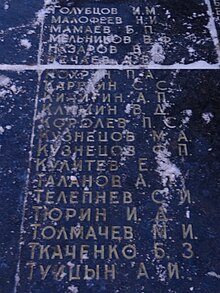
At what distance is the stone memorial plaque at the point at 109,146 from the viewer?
252 cm

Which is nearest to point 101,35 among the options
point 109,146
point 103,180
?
point 109,146

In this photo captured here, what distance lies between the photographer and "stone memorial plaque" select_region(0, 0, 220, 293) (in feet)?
8.27

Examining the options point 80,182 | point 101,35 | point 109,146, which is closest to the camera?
point 80,182

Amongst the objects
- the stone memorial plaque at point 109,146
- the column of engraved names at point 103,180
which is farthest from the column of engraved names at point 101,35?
the column of engraved names at point 103,180

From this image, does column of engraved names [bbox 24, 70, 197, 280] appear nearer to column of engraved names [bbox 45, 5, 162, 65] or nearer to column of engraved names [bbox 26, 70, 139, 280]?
column of engraved names [bbox 26, 70, 139, 280]

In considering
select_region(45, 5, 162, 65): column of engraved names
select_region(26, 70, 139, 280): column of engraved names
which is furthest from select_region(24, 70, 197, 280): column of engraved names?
select_region(45, 5, 162, 65): column of engraved names

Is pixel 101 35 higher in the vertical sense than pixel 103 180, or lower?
higher

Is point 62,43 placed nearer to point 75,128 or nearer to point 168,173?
point 75,128

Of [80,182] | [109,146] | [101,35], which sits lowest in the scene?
[80,182]

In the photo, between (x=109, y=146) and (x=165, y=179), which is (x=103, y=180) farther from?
(x=165, y=179)

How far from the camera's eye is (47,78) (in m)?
3.12

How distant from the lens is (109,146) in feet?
9.41

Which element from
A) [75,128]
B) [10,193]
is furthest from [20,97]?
[10,193]

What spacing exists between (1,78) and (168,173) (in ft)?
3.68
